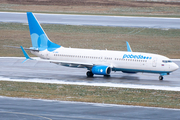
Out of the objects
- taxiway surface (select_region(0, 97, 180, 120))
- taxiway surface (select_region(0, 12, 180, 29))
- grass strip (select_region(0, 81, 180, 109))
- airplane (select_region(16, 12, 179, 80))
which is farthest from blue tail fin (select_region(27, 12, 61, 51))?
taxiway surface (select_region(0, 12, 180, 29))

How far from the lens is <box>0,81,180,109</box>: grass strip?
31.2 metres

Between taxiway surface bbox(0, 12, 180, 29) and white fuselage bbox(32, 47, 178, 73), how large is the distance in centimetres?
4095

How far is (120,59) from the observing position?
4419cm

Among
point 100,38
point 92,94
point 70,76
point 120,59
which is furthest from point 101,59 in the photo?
point 100,38

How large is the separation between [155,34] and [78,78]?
4009 centimetres

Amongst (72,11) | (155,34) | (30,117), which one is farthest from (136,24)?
(30,117)

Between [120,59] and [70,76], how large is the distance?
21.1 feet

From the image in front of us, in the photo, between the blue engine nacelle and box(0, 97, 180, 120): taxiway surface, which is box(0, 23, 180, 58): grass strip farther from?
box(0, 97, 180, 120): taxiway surface

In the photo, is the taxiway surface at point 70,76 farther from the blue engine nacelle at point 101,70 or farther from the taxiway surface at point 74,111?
the taxiway surface at point 74,111

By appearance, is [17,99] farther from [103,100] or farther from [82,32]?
[82,32]

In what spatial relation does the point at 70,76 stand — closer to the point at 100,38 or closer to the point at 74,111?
the point at 74,111

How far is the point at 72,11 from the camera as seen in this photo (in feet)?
370

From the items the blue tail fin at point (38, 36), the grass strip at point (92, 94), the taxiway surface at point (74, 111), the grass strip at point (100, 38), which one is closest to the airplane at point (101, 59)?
the blue tail fin at point (38, 36)

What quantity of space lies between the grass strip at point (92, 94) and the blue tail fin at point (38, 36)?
10.4 meters
